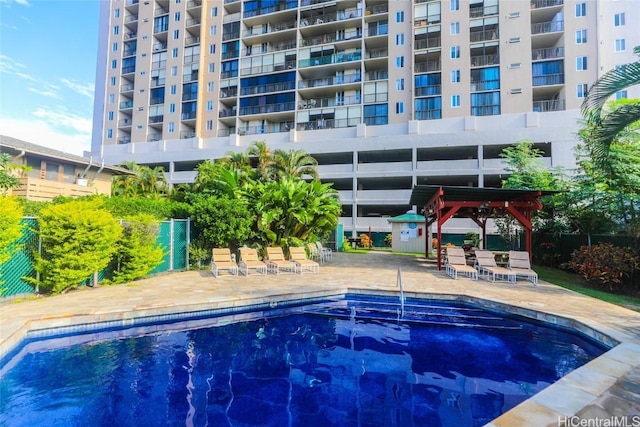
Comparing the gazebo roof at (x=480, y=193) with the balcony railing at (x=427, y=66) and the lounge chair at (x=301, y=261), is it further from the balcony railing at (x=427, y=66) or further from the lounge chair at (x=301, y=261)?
the balcony railing at (x=427, y=66)

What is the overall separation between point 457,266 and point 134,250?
11.1 meters

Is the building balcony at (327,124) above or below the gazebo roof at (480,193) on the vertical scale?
above

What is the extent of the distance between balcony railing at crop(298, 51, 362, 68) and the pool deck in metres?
29.2

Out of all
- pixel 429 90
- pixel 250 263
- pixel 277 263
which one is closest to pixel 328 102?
pixel 429 90

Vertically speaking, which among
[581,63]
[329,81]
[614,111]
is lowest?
[614,111]

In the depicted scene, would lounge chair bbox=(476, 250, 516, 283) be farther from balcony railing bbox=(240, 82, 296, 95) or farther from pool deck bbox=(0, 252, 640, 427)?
balcony railing bbox=(240, 82, 296, 95)

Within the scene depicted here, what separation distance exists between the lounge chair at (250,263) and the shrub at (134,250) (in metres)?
3.25

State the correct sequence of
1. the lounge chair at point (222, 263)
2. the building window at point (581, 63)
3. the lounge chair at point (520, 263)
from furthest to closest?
the building window at point (581, 63) < the lounge chair at point (222, 263) < the lounge chair at point (520, 263)

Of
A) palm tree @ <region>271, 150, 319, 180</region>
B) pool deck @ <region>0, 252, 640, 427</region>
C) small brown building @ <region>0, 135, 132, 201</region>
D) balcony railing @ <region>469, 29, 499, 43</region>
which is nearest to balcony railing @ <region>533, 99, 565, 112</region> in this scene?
balcony railing @ <region>469, 29, 499, 43</region>

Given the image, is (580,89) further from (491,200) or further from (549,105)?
(491,200)

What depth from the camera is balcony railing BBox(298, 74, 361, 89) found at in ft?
115

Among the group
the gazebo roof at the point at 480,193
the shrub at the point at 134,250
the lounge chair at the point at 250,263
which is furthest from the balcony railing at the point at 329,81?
the shrub at the point at 134,250

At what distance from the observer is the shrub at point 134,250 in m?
9.47

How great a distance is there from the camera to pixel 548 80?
96.8 ft
